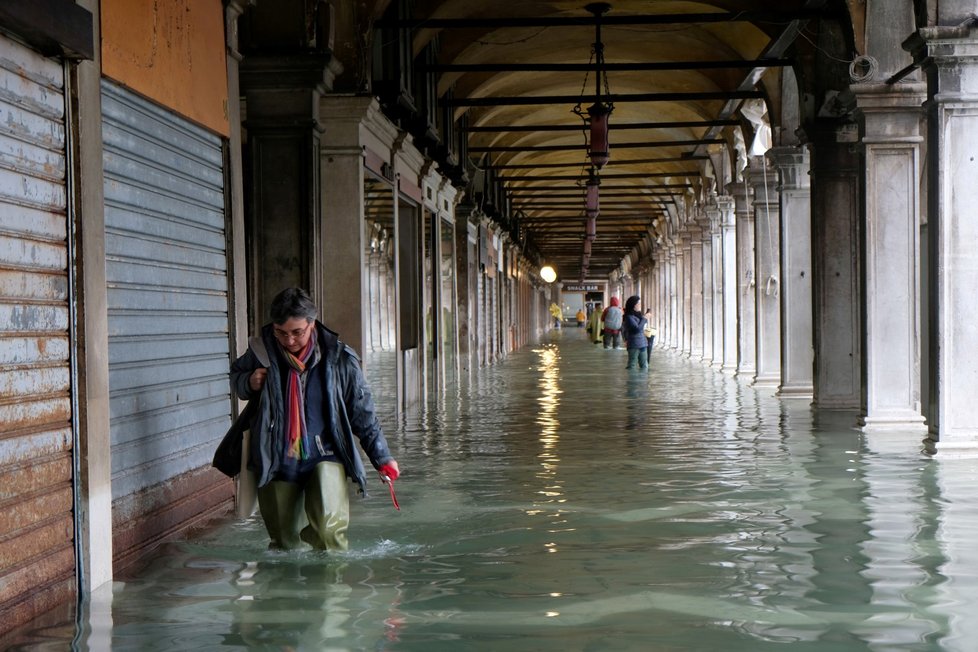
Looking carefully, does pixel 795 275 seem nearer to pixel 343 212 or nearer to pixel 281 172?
pixel 343 212

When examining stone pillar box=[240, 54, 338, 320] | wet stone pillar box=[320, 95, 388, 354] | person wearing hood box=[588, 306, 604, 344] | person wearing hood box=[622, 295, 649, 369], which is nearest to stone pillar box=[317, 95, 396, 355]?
wet stone pillar box=[320, 95, 388, 354]

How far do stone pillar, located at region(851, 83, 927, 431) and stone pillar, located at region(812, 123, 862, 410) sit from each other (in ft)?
7.16

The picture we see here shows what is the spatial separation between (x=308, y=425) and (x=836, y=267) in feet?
31.7

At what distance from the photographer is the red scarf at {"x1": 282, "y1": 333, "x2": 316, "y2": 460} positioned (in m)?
6.04

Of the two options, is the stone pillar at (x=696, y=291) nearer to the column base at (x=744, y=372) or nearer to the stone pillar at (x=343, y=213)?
the column base at (x=744, y=372)

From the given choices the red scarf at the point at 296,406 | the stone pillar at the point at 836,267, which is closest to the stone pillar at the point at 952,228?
the stone pillar at the point at 836,267

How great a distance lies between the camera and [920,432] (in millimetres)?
11641

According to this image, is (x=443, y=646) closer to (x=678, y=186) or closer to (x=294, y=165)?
(x=294, y=165)

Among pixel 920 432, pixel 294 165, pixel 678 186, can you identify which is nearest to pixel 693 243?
pixel 678 186

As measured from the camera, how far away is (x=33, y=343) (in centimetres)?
507

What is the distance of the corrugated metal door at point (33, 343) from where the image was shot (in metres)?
4.84

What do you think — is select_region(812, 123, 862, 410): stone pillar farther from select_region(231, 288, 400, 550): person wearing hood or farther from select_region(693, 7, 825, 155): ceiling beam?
select_region(231, 288, 400, 550): person wearing hood

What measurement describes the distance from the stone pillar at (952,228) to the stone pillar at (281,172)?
16.4ft

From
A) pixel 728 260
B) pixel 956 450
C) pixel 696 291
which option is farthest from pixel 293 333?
pixel 696 291
